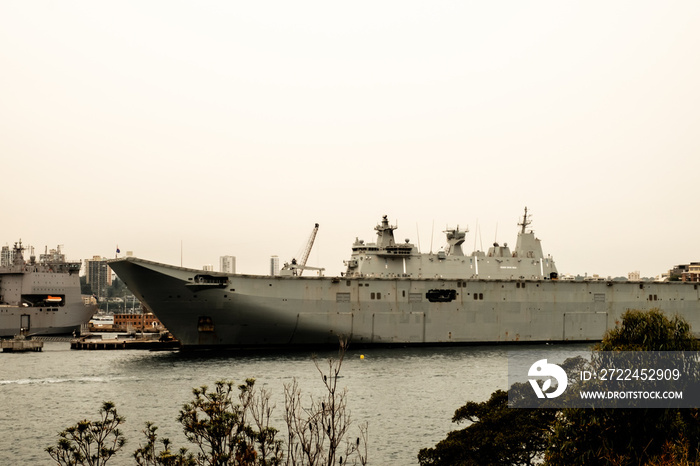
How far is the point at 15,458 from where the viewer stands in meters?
17.4

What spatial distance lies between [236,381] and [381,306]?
15.5 meters

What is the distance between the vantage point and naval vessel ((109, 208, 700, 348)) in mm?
38000

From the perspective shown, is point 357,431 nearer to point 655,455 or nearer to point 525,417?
point 525,417

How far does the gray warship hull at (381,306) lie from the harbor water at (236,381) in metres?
1.32

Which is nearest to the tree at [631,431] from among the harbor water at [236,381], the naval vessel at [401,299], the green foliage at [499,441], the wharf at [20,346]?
the green foliage at [499,441]

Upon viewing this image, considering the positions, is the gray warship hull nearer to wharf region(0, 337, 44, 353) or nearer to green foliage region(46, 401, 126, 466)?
wharf region(0, 337, 44, 353)

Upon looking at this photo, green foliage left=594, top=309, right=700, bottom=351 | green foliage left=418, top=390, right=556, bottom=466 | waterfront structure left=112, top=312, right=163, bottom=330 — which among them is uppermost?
green foliage left=594, top=309, right=700, bottom=351

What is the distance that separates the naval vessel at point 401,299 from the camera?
3800cm

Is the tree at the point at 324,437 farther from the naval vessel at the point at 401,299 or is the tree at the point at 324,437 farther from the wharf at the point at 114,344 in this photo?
the wharf at the point at 114,344

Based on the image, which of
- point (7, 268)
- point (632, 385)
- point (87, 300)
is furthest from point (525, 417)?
point (87, 300)

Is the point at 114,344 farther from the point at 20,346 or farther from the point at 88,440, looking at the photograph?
the point at 88,440

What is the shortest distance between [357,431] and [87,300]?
123 m

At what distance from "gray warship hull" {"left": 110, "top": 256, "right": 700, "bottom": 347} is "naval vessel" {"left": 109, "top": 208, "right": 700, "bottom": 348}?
0.19 feet

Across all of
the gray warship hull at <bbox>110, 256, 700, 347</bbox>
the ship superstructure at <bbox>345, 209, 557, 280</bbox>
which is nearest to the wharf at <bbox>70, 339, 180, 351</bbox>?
the gray warship hull at <bbox>110, 256, 700, 347</bbox>
